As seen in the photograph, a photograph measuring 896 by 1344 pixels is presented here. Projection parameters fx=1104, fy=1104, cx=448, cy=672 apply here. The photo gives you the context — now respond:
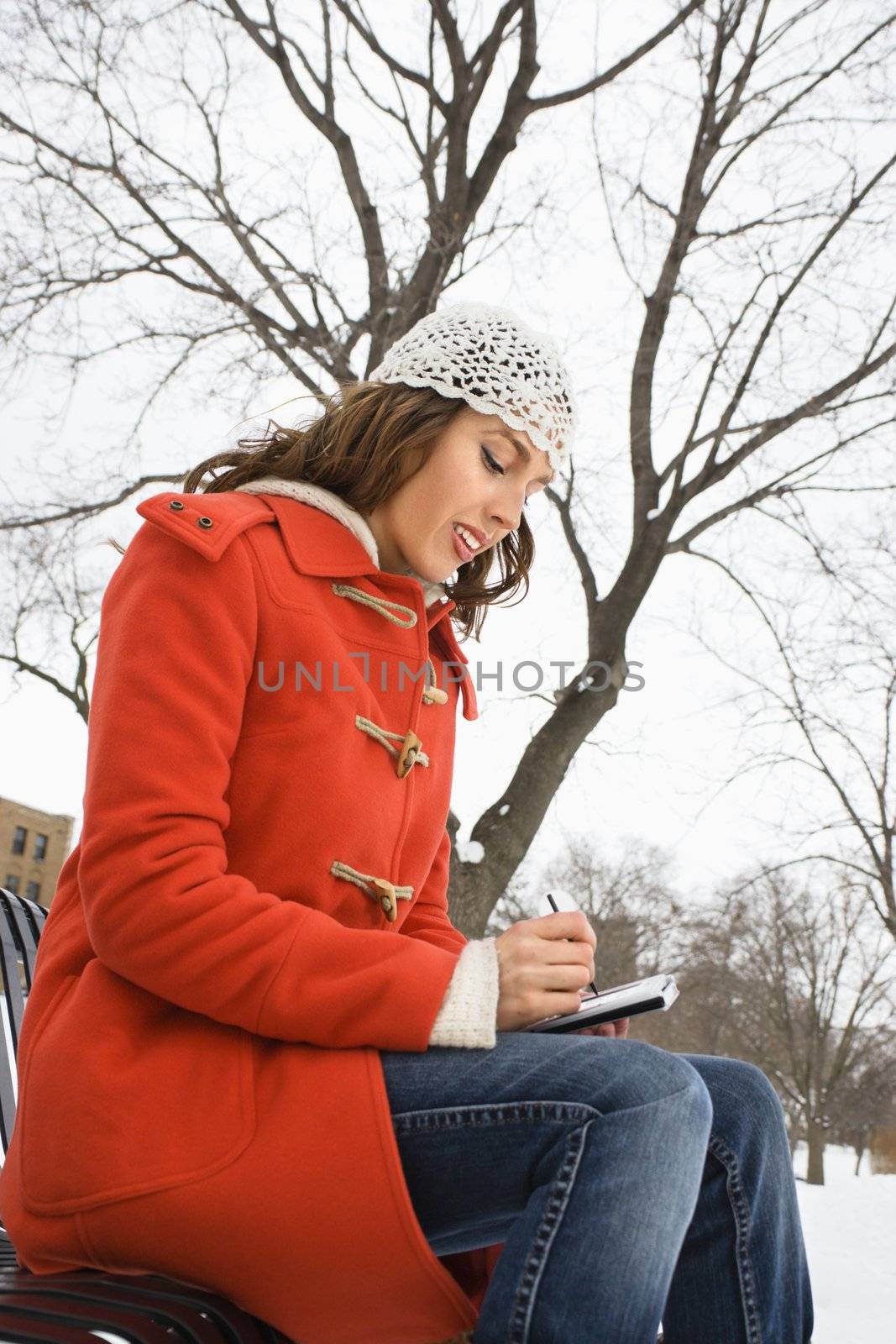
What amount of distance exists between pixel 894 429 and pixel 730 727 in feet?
10.7

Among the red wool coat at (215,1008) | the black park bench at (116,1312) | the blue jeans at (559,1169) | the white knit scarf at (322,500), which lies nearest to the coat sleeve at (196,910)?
the red wool coat at (215,1008)

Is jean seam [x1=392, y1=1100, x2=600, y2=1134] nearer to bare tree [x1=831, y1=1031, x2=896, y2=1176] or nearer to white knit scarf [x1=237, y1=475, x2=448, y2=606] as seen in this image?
white knit scarf [x1=237, y1=475, x2=448, y2=606]

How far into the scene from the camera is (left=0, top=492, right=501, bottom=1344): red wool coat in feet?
4.45

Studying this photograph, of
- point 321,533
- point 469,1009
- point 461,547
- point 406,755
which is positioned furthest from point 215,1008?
point 461,547

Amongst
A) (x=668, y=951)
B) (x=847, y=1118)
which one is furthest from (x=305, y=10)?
(x=847, y=1118)

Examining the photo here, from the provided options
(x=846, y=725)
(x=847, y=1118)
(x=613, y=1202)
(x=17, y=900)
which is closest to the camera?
(x=613, y=1202)

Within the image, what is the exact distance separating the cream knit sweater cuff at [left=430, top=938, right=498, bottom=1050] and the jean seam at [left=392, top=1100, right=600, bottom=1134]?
3.2 inches

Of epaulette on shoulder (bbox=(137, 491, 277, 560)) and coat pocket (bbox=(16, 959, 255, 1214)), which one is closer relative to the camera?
coat pocket (bbox=(16, 959, 255, 1214))

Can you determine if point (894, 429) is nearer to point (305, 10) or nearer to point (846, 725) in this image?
point (846, 725)

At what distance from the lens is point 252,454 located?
2.22 metres

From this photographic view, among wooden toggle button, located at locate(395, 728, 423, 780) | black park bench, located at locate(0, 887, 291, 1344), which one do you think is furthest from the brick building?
black park bench, located at locate(0, 887, 291, 1344)

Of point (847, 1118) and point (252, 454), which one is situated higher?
point (252, 454)

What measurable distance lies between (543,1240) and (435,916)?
0.94 m

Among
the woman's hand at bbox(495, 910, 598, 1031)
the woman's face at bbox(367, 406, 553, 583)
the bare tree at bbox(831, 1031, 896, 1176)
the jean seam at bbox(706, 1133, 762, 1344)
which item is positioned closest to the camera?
the woman's hand at bbox(495, 910, 598, 1031)
